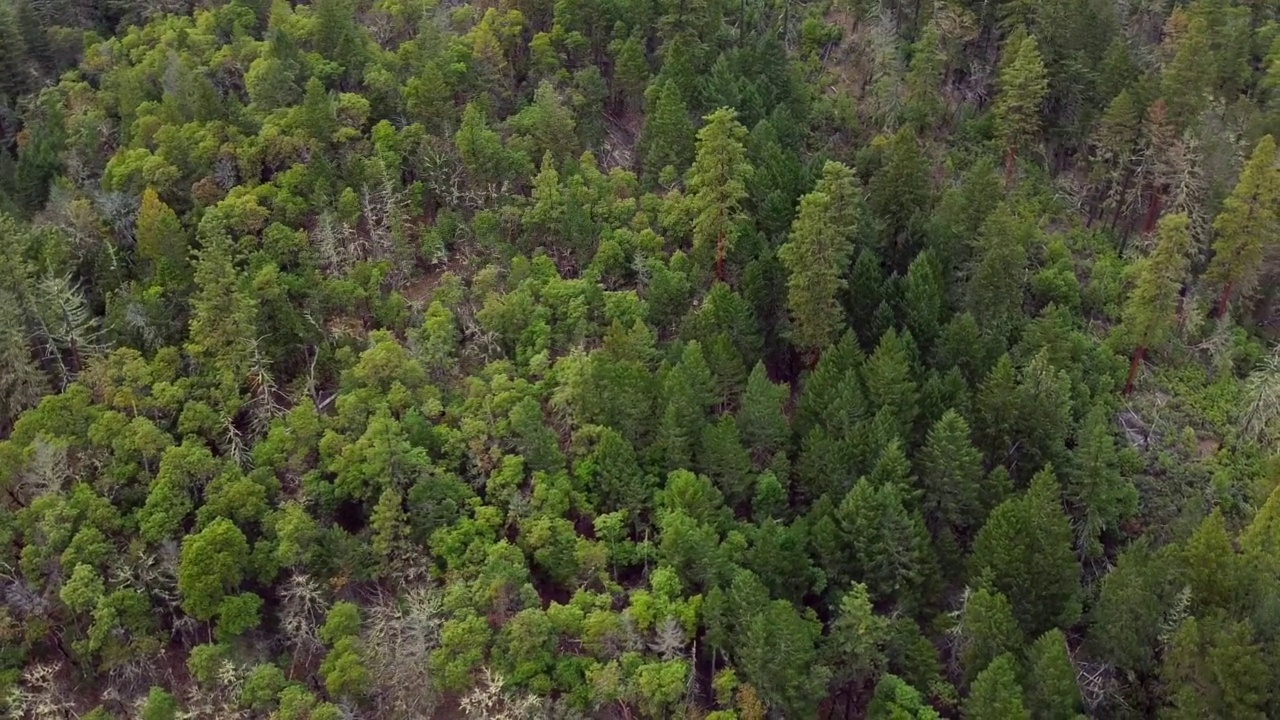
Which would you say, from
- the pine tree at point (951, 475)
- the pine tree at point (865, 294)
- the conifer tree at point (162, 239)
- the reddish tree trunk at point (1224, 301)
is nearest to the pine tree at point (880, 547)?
the pine tree at point (951, 475)

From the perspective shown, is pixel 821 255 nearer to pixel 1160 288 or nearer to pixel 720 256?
pixel 720 256

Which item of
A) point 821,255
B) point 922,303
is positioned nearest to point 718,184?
point 821,255

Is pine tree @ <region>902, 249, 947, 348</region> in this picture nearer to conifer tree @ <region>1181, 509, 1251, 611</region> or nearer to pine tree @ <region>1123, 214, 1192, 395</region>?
pine tree @ <region>1123, 214, 1192, 395</region>

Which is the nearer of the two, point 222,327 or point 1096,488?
point 1096,488

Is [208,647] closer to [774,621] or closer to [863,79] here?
[774,621]

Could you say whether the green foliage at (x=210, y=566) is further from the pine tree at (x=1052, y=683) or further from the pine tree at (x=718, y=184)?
the pine tree at (x=1052, y=683)

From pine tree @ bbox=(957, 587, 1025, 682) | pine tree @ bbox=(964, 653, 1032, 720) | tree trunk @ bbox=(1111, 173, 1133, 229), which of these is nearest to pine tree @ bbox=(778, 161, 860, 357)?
pine tree @ bbox=(957, 587, 1025, 682)

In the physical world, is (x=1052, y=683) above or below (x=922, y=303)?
below
